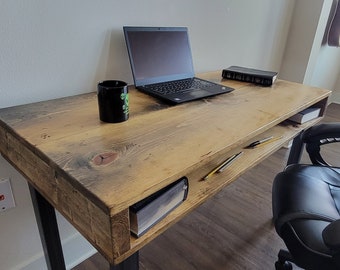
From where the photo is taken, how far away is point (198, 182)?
717mm

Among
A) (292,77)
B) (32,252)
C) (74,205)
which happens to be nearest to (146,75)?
(74,205)

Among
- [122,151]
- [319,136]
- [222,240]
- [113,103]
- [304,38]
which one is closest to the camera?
[122,151]

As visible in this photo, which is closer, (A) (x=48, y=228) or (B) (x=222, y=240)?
(A) (x=48, y=228)

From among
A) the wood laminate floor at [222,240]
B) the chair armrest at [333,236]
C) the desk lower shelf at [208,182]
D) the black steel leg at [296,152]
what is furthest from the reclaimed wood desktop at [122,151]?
the wood laminate floor at [222,240]

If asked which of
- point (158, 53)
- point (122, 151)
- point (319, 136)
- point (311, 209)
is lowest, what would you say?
point (311, 209)

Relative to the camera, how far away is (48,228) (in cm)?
80

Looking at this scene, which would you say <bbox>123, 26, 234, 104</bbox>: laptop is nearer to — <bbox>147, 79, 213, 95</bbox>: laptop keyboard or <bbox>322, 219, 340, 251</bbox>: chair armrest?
<bbox>147, 79, 213, 95</bbox>: laptop keyboard

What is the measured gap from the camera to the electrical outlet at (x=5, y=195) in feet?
2.70

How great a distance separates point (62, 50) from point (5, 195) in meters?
0.48

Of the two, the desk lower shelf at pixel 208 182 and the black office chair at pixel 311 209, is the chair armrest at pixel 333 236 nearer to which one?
the black office chair at pixel 311 209

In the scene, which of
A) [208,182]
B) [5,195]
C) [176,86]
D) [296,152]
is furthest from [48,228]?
[296,152]

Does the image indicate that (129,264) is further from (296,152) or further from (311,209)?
(296,152)

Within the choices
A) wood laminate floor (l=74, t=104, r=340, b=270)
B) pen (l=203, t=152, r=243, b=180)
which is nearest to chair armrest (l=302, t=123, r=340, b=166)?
pen (l=203, t=152, r=243, b=180)

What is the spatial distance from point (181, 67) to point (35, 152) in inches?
28.0
